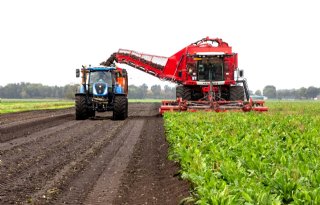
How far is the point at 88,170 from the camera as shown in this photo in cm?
987

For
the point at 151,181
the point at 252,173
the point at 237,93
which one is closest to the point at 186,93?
the point at 237,93

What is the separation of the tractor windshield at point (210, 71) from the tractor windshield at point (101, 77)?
5223mm

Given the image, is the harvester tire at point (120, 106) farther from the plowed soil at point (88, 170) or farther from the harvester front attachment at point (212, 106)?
the plowed soil at point (88, 170)

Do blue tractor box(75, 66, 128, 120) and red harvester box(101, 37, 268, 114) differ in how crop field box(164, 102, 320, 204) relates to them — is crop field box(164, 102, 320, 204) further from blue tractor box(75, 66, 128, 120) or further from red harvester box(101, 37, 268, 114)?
red harvester box(101, 37, 268, 114)

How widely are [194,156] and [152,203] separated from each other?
64.9 inches

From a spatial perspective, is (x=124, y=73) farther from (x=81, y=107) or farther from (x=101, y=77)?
(x=81, y=107)

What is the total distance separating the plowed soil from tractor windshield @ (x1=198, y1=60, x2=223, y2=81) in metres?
10.7

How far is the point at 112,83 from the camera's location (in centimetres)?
2377

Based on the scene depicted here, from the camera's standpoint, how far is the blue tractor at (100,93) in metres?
23.1

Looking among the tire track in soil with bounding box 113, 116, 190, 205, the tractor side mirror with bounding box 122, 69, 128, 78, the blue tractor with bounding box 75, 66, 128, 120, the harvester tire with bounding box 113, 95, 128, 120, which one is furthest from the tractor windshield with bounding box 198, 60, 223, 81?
the tire track in soil with bounding box 113, 116, 190, 205

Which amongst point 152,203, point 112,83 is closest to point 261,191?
point 152,203

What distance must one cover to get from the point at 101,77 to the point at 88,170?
14.3 m

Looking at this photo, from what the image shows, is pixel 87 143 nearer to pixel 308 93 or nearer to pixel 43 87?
pixel 43 87

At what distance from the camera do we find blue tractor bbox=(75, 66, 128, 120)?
23.1 metres
